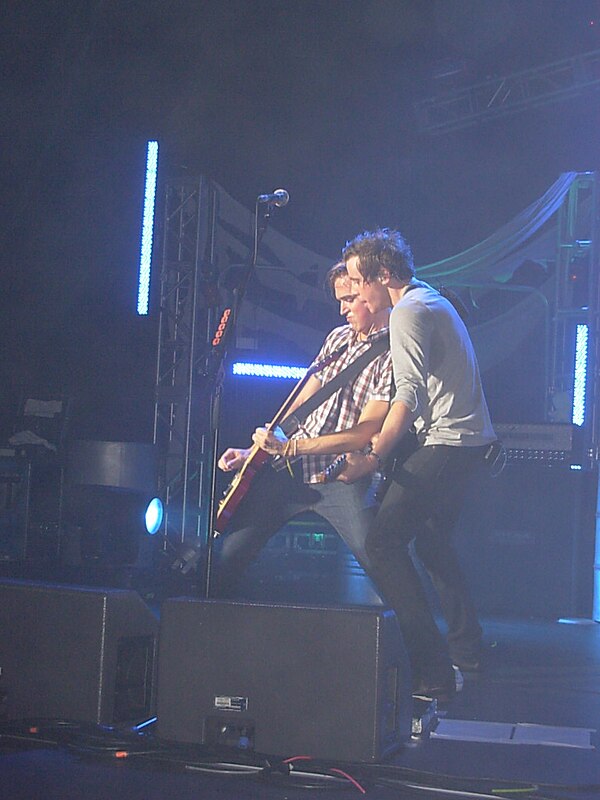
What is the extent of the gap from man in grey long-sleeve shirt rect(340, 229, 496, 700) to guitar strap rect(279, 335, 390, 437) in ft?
0.52

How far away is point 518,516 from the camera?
630 cm

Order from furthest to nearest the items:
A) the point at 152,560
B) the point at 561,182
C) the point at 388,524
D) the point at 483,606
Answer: the point at 561,182 → the point at 152,560 → the point at 483,606 → the point at 388,524

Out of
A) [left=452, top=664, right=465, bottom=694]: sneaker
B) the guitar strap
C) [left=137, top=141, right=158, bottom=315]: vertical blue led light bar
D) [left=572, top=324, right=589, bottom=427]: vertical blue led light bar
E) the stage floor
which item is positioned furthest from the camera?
Result: [left=137, top=141, right=158, bottom=315]: vertical blue led light bar

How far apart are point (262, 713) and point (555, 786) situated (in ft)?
2.30

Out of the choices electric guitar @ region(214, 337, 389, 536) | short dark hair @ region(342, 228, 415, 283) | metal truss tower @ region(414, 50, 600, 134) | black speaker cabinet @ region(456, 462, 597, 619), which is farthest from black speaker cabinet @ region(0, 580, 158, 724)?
metal truss tower @ region(414, 50, 600, 134)

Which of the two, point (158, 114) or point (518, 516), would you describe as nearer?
point (518, 516)

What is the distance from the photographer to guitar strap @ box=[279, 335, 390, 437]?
3.71 meters

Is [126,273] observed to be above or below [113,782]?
above

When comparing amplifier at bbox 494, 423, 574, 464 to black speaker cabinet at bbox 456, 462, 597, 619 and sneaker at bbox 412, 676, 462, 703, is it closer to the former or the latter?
black speaker cabinet at bbox 456, 462, 597, 619

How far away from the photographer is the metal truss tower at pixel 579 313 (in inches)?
261

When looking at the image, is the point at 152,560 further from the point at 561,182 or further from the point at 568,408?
the point at 561,182

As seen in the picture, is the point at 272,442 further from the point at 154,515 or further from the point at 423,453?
the point at 154,515

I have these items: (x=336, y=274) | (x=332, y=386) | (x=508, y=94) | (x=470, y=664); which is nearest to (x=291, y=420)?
(x=332, y=386)

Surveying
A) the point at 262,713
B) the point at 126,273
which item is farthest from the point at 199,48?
the point at 262,713
